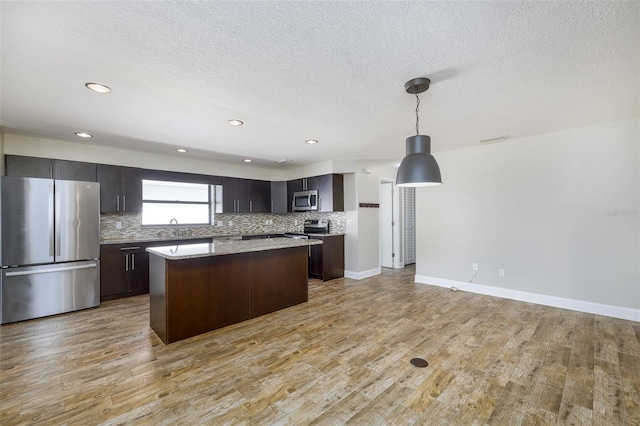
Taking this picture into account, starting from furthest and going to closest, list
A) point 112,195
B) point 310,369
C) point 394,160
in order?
point 394,160
point 112,195
point 310,369

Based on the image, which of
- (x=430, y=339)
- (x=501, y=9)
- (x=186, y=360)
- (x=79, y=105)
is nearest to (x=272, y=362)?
(x=186, y=360)

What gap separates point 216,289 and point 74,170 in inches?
120

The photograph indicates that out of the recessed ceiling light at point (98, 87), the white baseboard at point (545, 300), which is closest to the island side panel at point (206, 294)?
the recessed ceiling light at point (98, 87)

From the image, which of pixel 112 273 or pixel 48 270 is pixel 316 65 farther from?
pixel 112 273

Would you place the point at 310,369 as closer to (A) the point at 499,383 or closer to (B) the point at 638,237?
(A) the point at 499,383

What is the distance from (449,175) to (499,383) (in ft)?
11.1

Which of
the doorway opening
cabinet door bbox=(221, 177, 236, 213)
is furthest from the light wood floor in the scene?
the doorway opening

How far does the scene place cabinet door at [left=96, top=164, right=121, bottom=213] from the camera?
430cm

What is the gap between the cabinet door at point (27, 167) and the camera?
373cm

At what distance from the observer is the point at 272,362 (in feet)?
7.80

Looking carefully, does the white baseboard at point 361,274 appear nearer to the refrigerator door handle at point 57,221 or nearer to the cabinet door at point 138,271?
the cabinet door at point 138,271

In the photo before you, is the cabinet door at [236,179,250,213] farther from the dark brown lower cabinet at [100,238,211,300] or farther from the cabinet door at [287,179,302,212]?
the dark brown lower cabinet at [100,238,211,300]

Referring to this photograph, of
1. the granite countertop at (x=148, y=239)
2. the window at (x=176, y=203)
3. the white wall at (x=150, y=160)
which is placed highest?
the white wall at (x=150, y=160)

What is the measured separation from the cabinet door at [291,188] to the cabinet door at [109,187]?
3160mm
